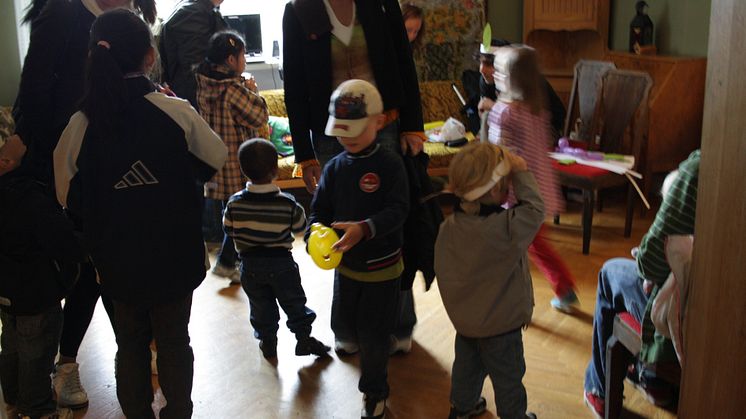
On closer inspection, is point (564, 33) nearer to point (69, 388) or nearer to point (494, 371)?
point (494, 371)

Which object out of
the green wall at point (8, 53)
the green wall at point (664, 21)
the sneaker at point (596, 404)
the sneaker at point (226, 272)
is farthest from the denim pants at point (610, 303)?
the green wall at point (8, 53)

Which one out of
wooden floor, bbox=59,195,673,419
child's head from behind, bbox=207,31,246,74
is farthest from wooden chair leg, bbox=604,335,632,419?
child's head from behind, bbox=207,31,246,74

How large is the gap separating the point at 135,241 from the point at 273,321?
41.6 inches

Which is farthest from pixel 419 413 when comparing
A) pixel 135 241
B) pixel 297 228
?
pixel 135 241

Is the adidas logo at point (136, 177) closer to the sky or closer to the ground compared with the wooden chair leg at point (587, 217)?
closer to the sky

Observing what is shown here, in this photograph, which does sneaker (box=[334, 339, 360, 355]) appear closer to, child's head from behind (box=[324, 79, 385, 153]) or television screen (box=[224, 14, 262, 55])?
child's head from behind (box=[324, 79, 385, 153])

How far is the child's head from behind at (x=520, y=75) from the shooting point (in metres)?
3.24

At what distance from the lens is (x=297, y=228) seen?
115 inches

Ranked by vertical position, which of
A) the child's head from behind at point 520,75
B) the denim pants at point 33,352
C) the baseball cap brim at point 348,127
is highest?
the child's head from behind at point 520,75

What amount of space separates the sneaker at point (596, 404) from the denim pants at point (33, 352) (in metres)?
1.88

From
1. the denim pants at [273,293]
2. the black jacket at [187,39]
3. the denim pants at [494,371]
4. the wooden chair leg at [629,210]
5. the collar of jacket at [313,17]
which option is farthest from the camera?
the wooden chair leg at [629,210]

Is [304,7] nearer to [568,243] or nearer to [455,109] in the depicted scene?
[568,243]

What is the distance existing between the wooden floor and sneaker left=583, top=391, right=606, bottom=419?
3 cm

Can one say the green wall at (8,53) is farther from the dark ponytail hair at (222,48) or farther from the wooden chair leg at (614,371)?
the wooden chair leg at (614,371)
